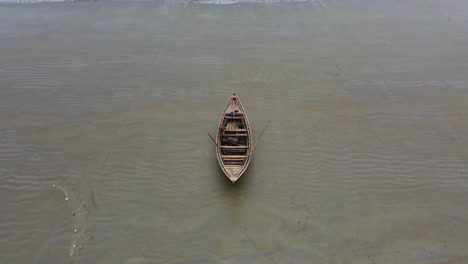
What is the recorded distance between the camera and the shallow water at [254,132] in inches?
407

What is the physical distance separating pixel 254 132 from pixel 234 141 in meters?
1.50

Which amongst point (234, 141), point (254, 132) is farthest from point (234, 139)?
point (254, 132)

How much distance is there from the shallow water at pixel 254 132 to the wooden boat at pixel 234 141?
2.25ft

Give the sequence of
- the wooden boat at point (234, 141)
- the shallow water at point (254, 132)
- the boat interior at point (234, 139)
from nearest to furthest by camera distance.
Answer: the shallow water at point (254, 132), the wooden boat at point (234, 141), the boat interior at point (234, 139)

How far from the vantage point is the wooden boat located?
1154 centimetres

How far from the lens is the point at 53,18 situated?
22.6m

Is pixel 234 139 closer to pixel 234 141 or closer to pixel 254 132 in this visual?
pixel 234 141

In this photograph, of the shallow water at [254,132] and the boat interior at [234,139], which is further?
the boat interior at [234,139]

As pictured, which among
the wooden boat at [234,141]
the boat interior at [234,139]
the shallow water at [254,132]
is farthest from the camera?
the boat interior at [234,139]

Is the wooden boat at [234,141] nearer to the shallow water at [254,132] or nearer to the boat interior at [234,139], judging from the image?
the boat interior at [234,139]

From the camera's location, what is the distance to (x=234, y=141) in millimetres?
12680

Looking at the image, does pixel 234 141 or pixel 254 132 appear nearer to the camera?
pixel 234 141

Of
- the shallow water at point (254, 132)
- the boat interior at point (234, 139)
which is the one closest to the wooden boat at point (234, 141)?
the boat interior at point (234, 139)

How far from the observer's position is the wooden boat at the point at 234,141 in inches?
454
